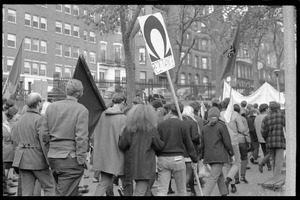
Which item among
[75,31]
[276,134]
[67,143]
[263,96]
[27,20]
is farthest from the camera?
[75,31]

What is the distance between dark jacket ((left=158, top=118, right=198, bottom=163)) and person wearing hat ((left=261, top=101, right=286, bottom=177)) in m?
2.97

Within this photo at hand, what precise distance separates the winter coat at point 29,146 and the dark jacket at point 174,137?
1.80 metres

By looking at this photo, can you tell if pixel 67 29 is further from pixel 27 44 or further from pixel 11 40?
pixel 11 40

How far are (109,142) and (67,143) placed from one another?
94 cm

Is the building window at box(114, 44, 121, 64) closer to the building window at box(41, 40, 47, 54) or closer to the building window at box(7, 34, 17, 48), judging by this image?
the building window at box(41, 40, 47, 54)

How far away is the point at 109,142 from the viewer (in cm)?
700

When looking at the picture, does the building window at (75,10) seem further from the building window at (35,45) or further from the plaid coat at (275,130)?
the plaid coat at (275,130)

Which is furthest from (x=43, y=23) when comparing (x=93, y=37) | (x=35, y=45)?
(x=93, y=37)

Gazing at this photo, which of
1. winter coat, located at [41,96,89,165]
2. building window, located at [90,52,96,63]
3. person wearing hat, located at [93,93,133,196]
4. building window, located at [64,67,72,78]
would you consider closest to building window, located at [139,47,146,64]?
building window, located at [90,52,96,63]

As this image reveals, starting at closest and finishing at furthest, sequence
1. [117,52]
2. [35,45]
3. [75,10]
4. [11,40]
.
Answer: [11,40], [35,45], [75,10], [117,52]

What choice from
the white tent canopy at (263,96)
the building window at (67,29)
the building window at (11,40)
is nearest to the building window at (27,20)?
the building window at (11,40)

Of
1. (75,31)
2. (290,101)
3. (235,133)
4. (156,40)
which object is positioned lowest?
(235,133)

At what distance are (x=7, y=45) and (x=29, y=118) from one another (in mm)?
42602

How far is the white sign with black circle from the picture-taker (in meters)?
7.74
